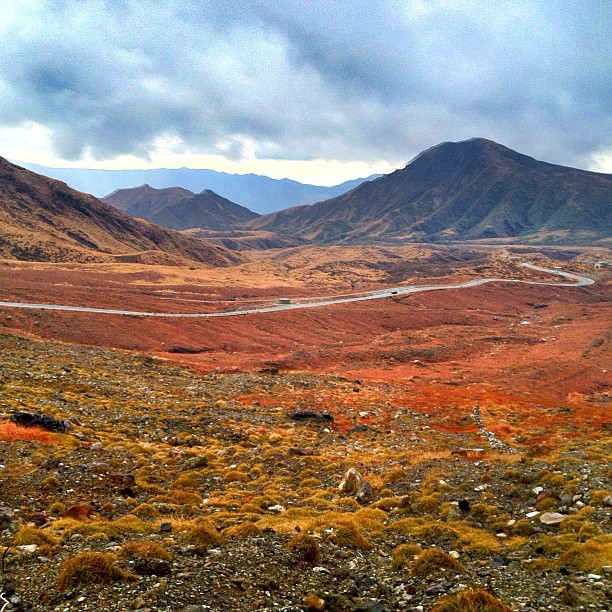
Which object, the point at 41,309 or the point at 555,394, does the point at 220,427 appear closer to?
the point at 555,394

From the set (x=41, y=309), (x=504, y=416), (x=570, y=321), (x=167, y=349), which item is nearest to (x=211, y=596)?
(x=504, y=416)

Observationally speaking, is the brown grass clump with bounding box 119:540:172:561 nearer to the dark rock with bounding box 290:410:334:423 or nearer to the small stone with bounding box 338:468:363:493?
the small stone with bounding box 338:468:363:493

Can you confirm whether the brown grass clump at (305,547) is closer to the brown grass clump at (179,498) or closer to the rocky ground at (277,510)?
the rocky ground at (277,510)

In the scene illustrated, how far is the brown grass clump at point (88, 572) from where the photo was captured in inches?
367

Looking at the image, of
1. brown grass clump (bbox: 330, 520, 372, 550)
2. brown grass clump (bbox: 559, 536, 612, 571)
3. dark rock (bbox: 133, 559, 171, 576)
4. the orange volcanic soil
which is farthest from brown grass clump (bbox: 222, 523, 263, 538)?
the orange volcanic soil

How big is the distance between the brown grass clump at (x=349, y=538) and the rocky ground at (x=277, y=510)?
65 mm

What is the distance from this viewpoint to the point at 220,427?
2750 cm

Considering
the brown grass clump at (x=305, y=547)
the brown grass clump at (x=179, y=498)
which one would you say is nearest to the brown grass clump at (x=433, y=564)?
the brown grass clump at (x=305, y=547)

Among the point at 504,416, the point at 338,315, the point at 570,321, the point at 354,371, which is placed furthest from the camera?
the point at 570,321

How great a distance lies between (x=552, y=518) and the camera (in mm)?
13961

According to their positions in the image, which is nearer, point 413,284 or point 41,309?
point 41,309

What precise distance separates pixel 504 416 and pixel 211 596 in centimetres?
3257

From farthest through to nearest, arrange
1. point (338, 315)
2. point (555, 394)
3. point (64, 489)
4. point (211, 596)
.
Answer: point (338, 315) < point (555, 394) < point (64, 489) < point (211, 596)

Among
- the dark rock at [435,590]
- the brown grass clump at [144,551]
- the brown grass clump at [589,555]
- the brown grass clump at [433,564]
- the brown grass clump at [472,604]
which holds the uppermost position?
the brown grass clump at [472,604]
